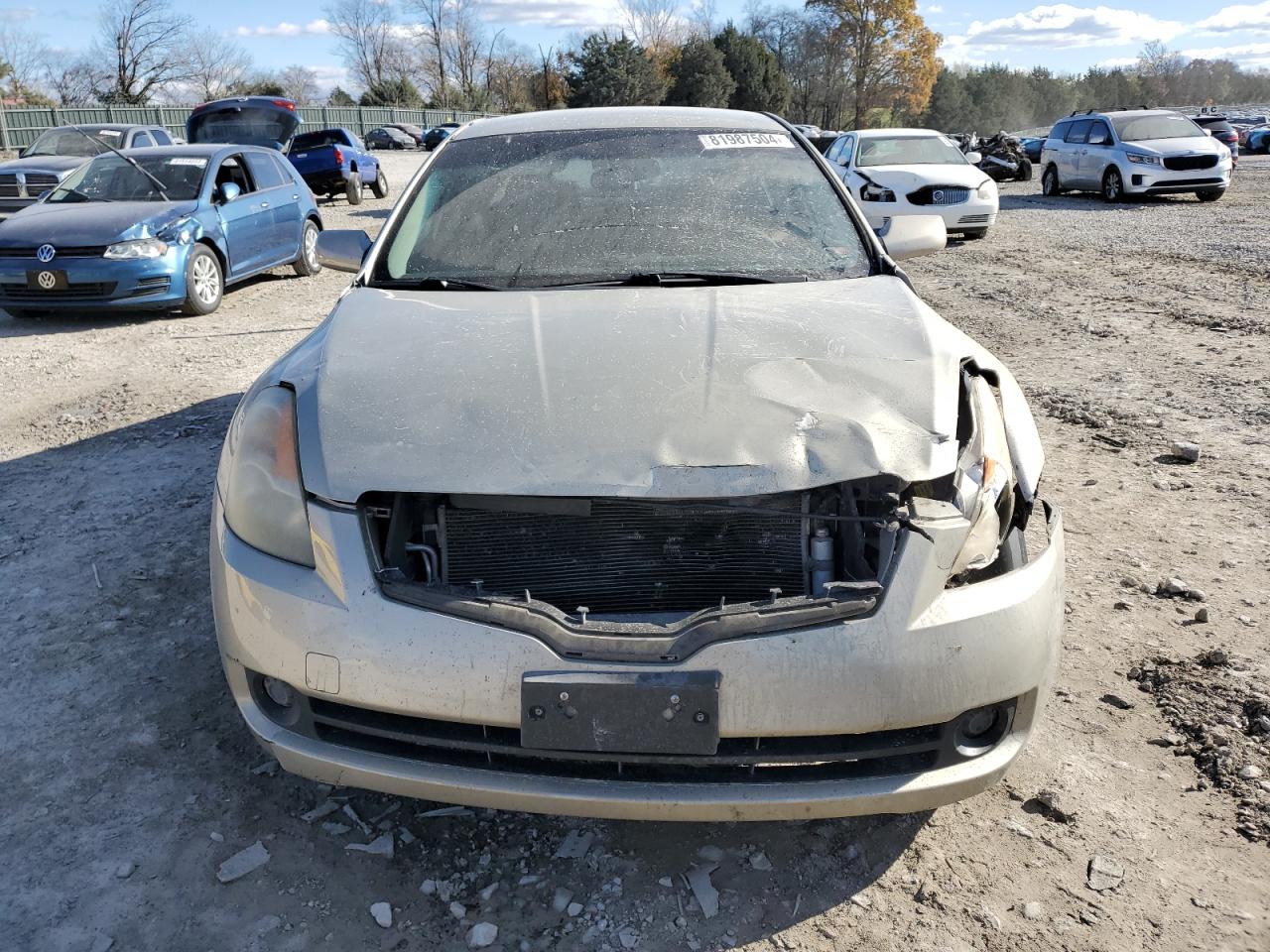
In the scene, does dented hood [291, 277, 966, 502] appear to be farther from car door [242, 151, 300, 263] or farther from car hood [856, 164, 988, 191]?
car hood [856, 164, 988, 191]

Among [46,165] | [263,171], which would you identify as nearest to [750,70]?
[46,165]

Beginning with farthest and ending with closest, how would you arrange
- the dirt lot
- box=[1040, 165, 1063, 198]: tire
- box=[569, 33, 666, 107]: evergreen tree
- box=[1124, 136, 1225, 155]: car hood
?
box=[569, 33, 666, 107]: evergreen tree
box=[1040, 165, 1063, 198]: tire
box=[1124, 136, 1225, 155]: car hood
the dirt lot

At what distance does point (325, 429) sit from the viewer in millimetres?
2182

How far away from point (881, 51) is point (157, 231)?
70.2 meters

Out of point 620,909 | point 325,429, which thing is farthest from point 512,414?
point 620,909

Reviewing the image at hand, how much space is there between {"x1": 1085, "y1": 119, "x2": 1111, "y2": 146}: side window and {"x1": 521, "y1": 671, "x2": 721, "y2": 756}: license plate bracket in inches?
772

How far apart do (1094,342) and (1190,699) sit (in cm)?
517

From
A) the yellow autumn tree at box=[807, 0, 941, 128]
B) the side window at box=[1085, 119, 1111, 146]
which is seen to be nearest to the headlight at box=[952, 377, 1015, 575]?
the side window at box=[1085, 119, 1111, 146]

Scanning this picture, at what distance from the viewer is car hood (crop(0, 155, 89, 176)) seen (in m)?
13.2

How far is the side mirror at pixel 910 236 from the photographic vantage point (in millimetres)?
3842

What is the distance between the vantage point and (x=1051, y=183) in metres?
20.1

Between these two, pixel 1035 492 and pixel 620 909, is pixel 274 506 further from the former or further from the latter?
pixel 1035 492

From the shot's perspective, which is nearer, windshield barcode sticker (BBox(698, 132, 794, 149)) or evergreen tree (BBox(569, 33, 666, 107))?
windshield barcode sticker (BBox(698, 132, 794, 149))

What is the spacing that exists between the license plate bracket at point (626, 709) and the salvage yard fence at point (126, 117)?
27.3 meters
